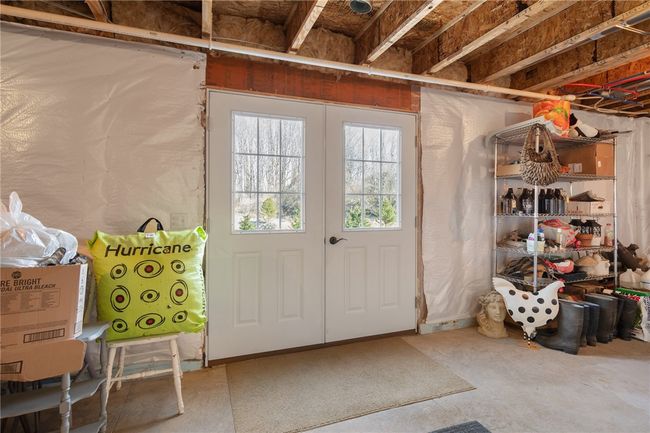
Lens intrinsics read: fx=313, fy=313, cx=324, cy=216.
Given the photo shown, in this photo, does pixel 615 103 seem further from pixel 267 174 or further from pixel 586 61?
pixel 267 174

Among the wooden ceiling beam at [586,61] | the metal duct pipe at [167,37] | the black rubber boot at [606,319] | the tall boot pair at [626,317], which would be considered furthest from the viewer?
the tall boot pair at [626,317]

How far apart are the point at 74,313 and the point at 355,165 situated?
222cm

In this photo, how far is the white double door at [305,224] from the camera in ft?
8.09

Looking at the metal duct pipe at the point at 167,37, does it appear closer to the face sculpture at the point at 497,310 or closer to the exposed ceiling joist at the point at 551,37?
the exposed ceiling joist at the point at 551,37

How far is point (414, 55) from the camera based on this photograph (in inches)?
117

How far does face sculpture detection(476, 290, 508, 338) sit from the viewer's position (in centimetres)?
296

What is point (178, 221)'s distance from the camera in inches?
92.6

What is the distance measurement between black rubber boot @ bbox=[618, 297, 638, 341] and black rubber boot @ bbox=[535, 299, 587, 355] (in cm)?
67

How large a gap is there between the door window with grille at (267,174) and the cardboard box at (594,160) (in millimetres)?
2835

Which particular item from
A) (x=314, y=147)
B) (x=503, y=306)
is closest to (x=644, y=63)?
(x=503, y=306)

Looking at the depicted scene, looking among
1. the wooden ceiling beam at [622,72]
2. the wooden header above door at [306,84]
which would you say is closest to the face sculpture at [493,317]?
the wooden header above door at [306,84]

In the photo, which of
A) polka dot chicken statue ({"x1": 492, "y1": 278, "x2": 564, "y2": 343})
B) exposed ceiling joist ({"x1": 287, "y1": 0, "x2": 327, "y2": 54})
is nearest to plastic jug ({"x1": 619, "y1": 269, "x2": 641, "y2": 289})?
polka dot chicken statue ({"x1": 492, "y1": 278, "x2": 564, "y2": 343})

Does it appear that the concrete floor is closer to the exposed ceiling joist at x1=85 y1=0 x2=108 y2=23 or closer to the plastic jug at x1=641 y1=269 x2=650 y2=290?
the plastic jug at x1=641 y1=269 x2=650 y2=290

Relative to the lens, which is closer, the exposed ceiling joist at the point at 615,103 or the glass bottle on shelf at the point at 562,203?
the glass bottle on shelf at the point at 562,203
